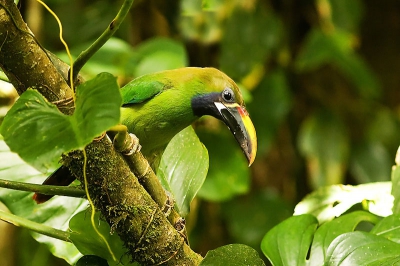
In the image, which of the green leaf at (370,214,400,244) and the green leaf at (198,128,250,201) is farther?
the green leaf at (198,128,250,201)

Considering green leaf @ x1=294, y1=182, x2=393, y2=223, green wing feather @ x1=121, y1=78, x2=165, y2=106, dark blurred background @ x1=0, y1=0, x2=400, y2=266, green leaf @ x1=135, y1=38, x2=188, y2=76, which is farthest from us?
dark blurred background @ x1=0, y1=0, x2=400, y2=266

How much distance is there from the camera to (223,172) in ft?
9.43

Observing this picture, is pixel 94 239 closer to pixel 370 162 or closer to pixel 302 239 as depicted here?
pixel 302 239

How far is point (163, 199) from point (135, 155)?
0.50 feet

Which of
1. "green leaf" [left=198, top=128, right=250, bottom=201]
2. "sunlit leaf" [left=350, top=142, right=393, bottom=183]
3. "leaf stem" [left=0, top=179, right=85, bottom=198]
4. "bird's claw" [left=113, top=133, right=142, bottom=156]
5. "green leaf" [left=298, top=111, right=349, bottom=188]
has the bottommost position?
"sunlit leaf" [left=350, top=142, right=393, bottom=183]

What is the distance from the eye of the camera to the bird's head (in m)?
1.46

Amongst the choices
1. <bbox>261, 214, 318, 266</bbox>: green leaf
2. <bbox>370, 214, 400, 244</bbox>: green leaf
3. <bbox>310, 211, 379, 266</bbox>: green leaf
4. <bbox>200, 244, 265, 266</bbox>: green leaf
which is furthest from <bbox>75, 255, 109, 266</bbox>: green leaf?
<bbox>370, 214, 400, 244</bbox>: green leaf

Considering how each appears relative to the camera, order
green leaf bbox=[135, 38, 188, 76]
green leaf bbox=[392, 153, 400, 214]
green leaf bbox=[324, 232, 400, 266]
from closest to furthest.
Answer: green leaf bbox=[324, 232, 400, 266]
green leaf bbox=[392, 153, 400, 214]
green leaf bbox=[135, 38, 188, 76]

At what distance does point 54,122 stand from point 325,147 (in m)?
2.61

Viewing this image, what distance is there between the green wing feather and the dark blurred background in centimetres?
88

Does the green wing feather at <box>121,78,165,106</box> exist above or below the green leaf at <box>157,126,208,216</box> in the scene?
above

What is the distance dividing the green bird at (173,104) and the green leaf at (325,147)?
1.74 m

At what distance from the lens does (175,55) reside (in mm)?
2580

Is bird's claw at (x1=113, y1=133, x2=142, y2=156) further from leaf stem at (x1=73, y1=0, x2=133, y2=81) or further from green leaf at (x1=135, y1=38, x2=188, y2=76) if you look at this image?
green leaf at (x1=135, y1=38, x2=188, y2=76)
